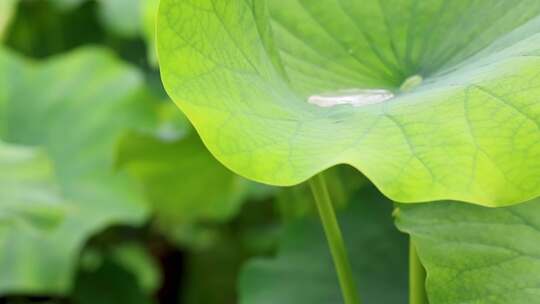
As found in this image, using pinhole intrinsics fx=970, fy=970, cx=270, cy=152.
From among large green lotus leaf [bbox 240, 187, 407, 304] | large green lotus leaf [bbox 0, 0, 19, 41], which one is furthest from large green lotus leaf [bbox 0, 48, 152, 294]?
large green lotus leaf [bbox 240, 187, 407, 304]

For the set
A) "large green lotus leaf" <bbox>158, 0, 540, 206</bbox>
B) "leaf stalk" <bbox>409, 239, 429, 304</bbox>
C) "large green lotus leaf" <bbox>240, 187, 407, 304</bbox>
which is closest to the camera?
"large green lotus leaf" <bbox>158, 0, 540, 206</bbox>

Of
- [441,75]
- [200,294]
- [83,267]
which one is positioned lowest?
[200,294]

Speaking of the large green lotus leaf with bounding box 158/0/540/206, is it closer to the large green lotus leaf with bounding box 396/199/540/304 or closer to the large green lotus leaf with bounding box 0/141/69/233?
the large green lotus leaf with bounding box 396/199/540/304

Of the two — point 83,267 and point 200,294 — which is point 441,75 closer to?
point 83,267

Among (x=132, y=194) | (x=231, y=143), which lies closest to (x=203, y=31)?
(x=231, y=143)

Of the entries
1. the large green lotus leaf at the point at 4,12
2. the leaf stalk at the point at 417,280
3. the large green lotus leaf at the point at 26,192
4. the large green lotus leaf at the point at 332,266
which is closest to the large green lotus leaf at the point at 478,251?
the leaf stalk at the point at 417,280

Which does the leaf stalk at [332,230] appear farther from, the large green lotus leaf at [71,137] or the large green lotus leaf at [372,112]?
the large green lotus leaf at [71,137]

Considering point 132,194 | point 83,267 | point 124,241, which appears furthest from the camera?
point 124,241
